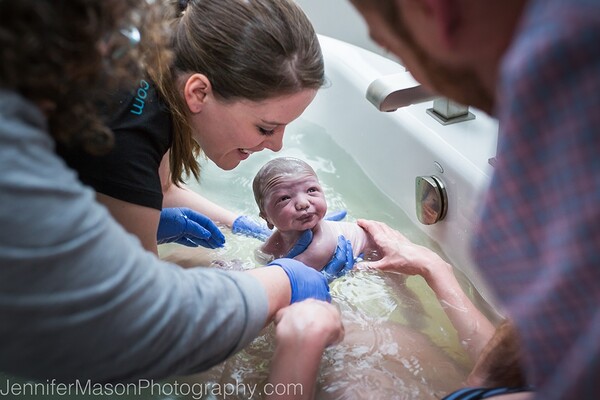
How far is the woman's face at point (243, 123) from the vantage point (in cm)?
145

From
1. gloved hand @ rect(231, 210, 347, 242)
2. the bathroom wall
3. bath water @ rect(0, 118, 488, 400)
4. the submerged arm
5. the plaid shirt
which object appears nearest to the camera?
the plaid shirt

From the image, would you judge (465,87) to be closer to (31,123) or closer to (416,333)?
(31,123)

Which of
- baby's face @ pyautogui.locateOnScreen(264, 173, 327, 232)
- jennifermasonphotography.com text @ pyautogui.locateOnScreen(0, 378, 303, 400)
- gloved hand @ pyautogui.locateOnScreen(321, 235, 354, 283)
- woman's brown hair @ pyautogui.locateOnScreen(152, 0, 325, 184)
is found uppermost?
woman's brown hair @ pyautogui.locateOnScreen(152, 0, 325, 184)

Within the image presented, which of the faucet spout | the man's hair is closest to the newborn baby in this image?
the faucet spout

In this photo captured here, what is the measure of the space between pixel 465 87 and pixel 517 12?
100mm

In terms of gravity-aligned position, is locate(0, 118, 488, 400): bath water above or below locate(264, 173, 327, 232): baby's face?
below

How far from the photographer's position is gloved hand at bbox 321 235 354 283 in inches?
64.0

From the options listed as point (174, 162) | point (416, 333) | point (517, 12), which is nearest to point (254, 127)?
point (174, 162)

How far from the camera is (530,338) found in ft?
1.81

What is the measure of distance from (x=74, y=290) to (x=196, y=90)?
81cm

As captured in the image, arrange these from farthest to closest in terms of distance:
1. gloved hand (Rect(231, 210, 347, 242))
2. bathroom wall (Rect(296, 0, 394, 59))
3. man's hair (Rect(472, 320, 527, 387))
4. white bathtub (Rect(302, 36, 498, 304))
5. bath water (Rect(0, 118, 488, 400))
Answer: bathroom wall (Rect(296, 0, 394, 59)) < gloved hand (Rect(231, 210, 347, 242)) < white bathtub (Rect(302, 36, 498, 304)) < bath water (Rect(0, 118, 488, 400)) < man's hair (Rect(472, 320, 527, 387))

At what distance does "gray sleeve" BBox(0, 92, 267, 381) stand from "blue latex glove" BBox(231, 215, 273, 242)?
1.04 m

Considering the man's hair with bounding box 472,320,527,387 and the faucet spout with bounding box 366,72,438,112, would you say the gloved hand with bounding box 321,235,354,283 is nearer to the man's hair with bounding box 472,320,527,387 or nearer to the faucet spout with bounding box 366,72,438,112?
the faucet spout with bounding box 366,72,438,112

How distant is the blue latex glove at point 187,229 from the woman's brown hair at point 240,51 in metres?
0.25
